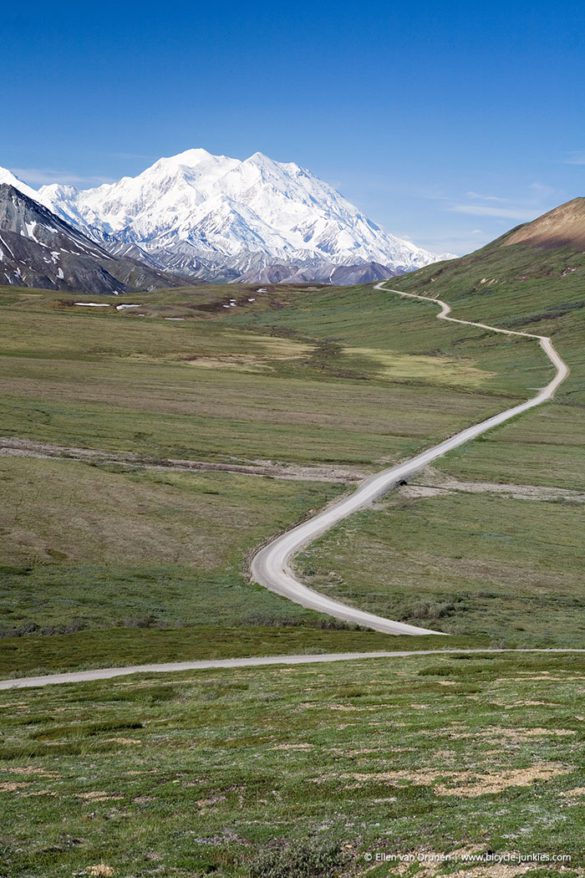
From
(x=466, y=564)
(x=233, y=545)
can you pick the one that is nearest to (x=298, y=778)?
(x=466, y=564)

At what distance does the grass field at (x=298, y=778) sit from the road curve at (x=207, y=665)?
203 inches

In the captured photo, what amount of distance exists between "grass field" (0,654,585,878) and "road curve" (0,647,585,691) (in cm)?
514

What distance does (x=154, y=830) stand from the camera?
78.4ft

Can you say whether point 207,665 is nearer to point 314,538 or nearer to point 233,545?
point 233,545

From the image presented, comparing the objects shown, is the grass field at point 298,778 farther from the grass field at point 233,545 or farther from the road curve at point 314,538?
the road curve at point 314,538

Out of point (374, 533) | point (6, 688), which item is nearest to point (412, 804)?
point (6, 688)

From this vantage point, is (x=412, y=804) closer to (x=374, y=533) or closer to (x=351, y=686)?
(x=351, y=686)

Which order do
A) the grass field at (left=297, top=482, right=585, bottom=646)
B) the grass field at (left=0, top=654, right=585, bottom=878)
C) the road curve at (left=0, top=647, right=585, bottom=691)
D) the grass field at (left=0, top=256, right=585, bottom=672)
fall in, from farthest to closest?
the grass field at (left=297, top=482, right=585, bottom=646), the grass field at (left=0, top=256, right=585, bottom=672), the road curve at (left=0, top=647, right=585, bottom=691), the grass field at (left=0, top=654, right=585, bottom=878)

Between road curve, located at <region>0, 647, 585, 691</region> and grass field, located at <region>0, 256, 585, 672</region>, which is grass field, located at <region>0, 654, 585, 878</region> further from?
grass field, located at <region>0, 256, 585, 672</region>

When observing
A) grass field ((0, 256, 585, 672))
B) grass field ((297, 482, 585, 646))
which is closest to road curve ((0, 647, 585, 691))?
grass field ((0, 256, 585, 672))

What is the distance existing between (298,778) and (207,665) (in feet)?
100

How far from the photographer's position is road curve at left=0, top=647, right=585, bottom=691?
52094 millimetres

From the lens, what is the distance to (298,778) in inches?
1102

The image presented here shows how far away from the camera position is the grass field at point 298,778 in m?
21.0
